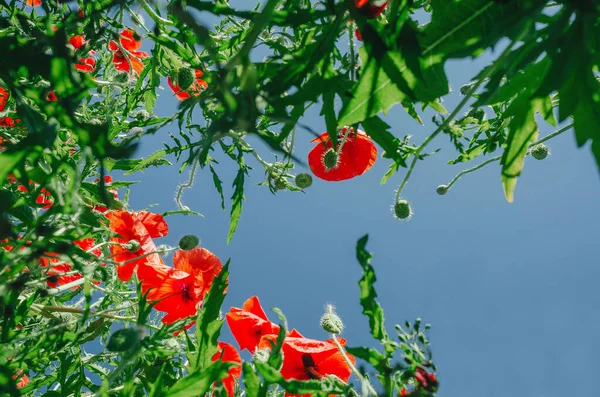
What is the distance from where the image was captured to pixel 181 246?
7.03 ft

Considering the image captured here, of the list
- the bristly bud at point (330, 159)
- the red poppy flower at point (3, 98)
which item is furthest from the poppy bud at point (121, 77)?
the bristly bud at point (330, 159)

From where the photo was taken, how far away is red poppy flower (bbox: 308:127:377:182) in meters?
2.21

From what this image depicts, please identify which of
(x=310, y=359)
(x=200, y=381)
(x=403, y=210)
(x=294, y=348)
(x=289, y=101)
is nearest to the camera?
(x=289, y=101)

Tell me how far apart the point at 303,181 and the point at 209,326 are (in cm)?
114

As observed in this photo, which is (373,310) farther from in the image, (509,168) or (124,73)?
(124,73)

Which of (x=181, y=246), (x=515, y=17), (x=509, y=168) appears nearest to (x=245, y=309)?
(x=181, y=246)

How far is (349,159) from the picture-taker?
2.24 metres

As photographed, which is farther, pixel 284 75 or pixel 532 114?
pixel 532 114

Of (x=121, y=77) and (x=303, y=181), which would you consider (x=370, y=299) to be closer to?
(x=303, y=181)

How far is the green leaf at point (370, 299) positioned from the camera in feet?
3.96

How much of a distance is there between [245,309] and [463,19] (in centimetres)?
159

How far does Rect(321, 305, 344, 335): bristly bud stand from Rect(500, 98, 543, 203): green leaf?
74 centimetres

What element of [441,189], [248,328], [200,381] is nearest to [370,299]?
[200,381]

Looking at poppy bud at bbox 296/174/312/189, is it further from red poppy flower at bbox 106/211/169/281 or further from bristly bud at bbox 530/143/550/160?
bristly bud at bbox 530/143/550/160
